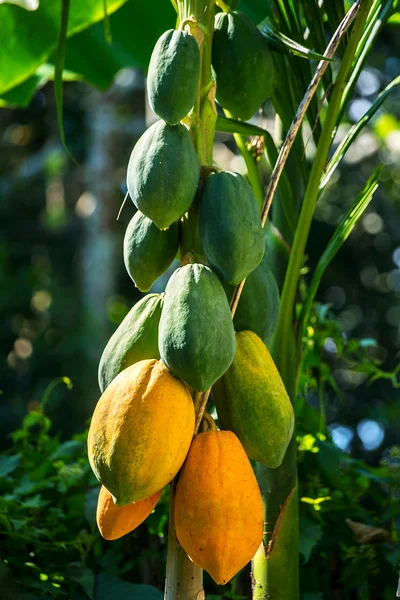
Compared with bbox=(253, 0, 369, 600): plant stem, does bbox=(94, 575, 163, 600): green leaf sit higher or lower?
lower

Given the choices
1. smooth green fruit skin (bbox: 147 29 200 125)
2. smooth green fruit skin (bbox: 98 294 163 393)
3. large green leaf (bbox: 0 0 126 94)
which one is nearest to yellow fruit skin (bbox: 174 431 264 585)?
smooth green fruit skin (bbox: 98 294 163 393)

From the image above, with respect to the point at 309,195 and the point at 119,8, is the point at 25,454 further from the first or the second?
the point at 119,8

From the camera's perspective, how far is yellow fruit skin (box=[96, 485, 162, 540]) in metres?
0.80

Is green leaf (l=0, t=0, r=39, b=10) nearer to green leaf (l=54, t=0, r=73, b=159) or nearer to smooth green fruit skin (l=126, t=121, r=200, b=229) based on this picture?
green leaf (l=54, t=0, r=73, b=159)

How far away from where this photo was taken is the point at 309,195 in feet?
3.28

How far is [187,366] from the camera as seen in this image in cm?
75

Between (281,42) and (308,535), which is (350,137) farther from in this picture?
(308,535)

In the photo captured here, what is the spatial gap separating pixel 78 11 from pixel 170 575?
1241 millimetres

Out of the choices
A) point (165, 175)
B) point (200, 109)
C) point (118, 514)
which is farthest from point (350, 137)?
point (118, 514)

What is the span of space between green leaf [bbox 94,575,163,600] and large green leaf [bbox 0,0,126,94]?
3.63 ft

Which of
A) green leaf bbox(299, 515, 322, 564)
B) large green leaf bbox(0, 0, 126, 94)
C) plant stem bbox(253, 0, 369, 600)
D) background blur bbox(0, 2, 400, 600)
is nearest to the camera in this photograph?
plant stem bbox(253, 0, 369, 600)

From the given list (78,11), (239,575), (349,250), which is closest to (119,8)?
(78,11)

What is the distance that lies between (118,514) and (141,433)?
0.12 meters

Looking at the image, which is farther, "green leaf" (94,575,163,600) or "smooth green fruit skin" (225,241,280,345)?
"green leaf" (94,575,163,600)
